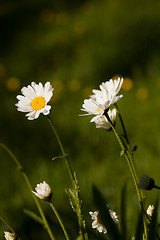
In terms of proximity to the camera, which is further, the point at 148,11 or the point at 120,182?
the point at 148,11

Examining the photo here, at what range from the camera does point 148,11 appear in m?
3.19

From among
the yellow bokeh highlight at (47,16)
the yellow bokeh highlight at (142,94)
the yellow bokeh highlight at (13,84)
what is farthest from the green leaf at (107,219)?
the yellow bokeh highlight at (47,16)

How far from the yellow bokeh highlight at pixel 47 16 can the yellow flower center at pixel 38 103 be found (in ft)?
9.94

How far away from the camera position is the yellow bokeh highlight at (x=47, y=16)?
3619mm

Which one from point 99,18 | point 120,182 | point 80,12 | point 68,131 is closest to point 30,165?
point 68,131

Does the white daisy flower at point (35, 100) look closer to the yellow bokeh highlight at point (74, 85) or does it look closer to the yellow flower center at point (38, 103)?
the yellow flower center at point (38, 103)

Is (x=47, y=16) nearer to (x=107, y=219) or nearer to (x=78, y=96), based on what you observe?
(x=78, y=96)

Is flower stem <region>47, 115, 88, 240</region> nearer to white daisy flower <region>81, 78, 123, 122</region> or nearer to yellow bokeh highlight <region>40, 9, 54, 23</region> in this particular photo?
white daisy flower <region>81, 78, 123, 122</region>

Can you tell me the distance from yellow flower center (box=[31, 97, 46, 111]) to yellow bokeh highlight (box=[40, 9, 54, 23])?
119 inches

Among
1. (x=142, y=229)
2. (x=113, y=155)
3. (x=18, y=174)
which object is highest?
(x=18, y=174)

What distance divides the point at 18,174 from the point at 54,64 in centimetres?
125

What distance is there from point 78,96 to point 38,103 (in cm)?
→ 151

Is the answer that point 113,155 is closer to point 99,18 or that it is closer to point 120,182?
point 120,182

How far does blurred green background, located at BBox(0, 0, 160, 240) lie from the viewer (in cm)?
150
